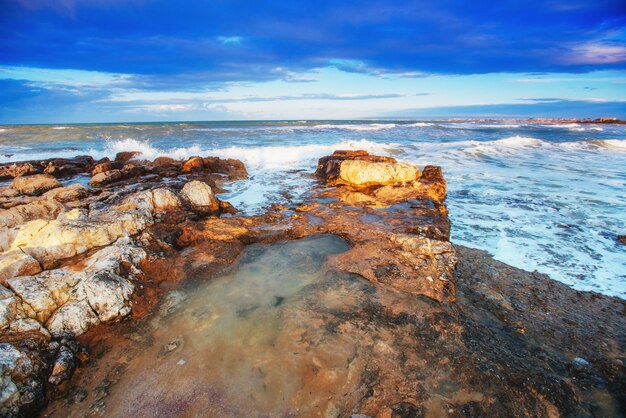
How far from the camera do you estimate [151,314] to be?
11.6ft

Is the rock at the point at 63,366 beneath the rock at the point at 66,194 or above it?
beneath

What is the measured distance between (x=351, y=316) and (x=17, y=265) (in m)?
3.88

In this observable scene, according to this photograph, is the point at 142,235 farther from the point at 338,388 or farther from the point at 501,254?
the point at 501,254

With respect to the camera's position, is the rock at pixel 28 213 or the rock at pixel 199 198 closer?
the rock at pixel 28 213

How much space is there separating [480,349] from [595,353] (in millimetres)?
1322

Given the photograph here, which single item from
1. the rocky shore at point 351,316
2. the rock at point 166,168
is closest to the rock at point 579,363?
the rocky shore at point 351,316

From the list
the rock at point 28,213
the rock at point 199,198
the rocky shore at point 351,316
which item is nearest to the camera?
the rocky shore at point 351,316

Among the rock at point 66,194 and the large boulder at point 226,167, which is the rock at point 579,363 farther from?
the large boulder at point 226,167

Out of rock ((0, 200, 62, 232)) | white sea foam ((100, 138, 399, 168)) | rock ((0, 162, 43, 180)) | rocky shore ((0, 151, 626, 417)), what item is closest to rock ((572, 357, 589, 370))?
rocky shore ((0, 151, 626, 417))

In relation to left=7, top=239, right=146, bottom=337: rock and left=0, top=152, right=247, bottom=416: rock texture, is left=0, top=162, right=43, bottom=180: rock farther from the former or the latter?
left=7, top=239, right=146, bottom=337: rock

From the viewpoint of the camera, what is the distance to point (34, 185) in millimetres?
8875

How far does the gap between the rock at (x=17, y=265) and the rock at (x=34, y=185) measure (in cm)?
Answer: 601

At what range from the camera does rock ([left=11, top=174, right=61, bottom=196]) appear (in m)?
8.70

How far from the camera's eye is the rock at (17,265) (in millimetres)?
3662
